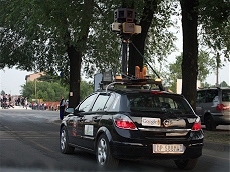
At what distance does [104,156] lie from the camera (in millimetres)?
9055

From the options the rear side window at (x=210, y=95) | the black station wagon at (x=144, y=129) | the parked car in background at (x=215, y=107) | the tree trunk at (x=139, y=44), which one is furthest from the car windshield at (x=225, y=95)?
the black station wagon at (x=144, y=129)

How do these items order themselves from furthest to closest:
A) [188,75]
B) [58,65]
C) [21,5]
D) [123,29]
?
1. [58,65]
2. [21,5]
3. [188,75]
4. [123,29]

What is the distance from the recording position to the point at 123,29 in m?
15.7

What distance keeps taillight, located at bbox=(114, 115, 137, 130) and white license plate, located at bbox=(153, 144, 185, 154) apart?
1.66 ft

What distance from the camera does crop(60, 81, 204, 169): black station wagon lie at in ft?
28.3

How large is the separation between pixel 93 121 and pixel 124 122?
3.90ft

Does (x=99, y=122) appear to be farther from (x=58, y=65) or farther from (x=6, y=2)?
(x=58, y=65)

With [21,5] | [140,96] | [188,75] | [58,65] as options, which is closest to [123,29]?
[188,75]

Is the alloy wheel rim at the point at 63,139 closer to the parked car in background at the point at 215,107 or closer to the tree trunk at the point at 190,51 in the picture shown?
the tree trunk at the point at 190,51

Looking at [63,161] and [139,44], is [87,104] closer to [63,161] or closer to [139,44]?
[63,161]

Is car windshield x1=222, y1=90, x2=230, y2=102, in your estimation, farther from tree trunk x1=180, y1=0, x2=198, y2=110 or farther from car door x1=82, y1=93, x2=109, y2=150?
car door x1=82, y1=93, x2=109, y2=150

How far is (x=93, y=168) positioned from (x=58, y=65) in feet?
86.1

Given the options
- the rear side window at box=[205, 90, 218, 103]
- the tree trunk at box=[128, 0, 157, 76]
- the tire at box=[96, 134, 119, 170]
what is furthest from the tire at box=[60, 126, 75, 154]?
the rear side window at box=[205, 90, 218, 103]

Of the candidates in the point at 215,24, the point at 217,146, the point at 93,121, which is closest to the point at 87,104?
the point at 93,121
